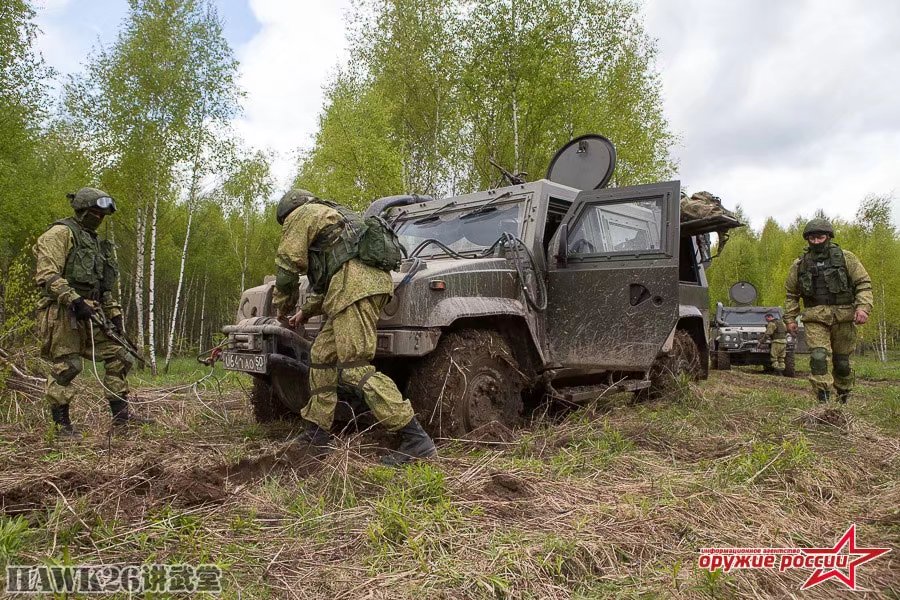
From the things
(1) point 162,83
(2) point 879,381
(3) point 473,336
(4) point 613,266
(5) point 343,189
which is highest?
(1) point 162,83

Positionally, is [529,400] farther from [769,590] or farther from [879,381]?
[879,381]

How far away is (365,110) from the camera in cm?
1512

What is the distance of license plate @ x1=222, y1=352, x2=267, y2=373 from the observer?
3637 millimetres

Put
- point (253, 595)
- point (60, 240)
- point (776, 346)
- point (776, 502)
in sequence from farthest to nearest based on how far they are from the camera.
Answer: point (776, 346), point (60, 240), point (776, 502), point (253, 595)

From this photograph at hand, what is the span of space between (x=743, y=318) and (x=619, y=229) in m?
9.38

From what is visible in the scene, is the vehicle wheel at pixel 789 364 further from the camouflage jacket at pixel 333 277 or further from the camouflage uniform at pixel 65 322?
the camouflage uniform at pixel 65 322

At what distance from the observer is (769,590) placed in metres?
2.02

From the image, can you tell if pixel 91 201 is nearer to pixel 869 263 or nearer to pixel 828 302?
pixel 828 302

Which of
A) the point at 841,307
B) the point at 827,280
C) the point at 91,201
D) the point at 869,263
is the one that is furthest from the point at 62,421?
the point at 869,263

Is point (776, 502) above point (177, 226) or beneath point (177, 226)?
beneath

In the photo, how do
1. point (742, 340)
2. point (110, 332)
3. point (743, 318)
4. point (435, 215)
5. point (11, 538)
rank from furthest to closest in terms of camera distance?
point (743, 318) → point (742, 340) → point (435, 215) → point (110, 332) → point (11, 538)

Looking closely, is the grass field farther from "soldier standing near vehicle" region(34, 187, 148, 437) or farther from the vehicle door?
the vehicle door

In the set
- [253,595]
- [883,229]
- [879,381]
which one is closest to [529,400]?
[253,595]

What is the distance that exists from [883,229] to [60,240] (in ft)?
91.7
